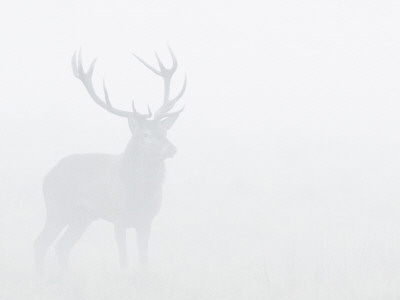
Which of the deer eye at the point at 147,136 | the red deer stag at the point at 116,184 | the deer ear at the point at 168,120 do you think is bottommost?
the red deer stag at the point at 116,184

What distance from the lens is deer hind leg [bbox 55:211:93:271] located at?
26.3ft

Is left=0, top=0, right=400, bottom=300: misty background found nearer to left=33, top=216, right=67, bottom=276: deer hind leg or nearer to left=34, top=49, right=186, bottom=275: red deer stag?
left=33, top=216, right=67, bottom=276: deer hind leg

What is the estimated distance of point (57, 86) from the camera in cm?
3409

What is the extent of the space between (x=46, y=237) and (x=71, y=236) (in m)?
0.28

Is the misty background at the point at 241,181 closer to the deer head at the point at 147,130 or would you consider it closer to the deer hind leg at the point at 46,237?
the deer hind leg at the point at 46,237

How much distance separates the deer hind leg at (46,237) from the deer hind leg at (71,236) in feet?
0.32

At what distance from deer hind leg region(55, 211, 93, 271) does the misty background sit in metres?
0.27

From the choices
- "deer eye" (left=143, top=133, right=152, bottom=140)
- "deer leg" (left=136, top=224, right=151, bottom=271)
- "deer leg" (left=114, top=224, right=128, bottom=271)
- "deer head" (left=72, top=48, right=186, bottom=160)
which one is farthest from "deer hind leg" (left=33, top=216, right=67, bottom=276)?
"deer eye" (left=143, top=133, right=152, bottom=140)

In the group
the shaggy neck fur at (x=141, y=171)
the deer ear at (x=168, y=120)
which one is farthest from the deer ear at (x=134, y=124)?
the deer ear at (x=168, y=120)

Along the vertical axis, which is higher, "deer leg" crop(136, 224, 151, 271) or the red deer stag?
the red deer stag

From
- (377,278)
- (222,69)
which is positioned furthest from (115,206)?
(222,69)

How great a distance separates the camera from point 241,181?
463 inches

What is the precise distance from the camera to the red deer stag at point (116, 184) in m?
7.43

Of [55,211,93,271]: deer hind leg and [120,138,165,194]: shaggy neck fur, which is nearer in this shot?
[120,138,165,194]: shaggy neck fur
